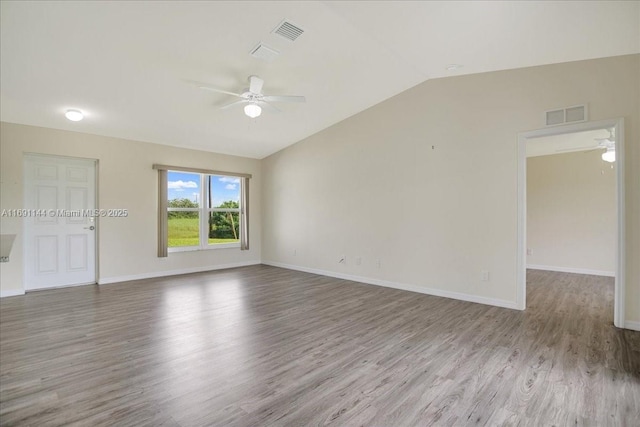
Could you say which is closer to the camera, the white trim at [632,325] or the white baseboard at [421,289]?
the white trim at [632,325]

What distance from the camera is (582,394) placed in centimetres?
202

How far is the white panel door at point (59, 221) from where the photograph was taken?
475cm

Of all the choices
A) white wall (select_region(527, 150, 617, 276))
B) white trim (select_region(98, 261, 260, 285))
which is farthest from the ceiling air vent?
white wall (select_region(527, 150, 617, 276))

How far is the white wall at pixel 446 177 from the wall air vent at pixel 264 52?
2294mm

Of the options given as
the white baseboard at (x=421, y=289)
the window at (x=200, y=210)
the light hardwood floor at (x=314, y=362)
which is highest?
the window at (x=200, y=210)

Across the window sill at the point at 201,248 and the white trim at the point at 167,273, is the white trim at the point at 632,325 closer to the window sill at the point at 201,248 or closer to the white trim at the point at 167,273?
the white trim at the point at 167,273

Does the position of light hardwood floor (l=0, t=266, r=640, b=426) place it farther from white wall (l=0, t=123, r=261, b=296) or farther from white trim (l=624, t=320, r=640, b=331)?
white wall (l=0, t=123, r=261, b=296)

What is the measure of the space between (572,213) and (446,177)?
12.2ft

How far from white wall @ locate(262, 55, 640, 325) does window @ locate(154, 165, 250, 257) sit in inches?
74.4

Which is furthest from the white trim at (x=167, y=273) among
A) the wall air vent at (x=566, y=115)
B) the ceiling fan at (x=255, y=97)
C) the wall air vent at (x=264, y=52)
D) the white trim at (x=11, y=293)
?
the wall air vent at (x=566, y=115)

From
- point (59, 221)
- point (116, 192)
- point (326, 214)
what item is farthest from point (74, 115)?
point (326, 214)

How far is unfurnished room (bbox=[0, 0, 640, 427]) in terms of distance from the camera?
2.13 m

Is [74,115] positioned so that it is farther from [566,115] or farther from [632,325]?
[632,325]

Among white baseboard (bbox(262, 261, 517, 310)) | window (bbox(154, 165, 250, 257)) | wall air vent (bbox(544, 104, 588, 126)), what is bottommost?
white baseboard (bbox(262, 261, 517, 310))
